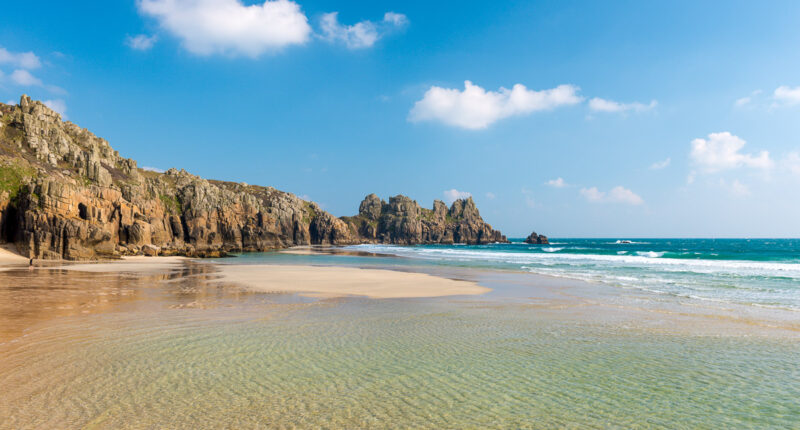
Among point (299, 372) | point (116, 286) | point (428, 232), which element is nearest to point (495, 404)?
point (299, 372)

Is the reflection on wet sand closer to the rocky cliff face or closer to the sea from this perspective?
the sea

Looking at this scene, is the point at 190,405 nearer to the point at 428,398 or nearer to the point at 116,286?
the point at 428,398

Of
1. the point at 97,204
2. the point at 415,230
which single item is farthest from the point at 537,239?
the point at 97,204

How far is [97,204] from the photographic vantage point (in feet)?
159

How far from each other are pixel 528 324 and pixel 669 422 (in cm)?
691

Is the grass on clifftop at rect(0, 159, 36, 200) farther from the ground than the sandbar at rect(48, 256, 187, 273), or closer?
farther from the ground

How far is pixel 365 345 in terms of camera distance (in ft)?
32.0

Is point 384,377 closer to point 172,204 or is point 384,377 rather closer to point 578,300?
point 578,300

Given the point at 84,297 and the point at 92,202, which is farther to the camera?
the point at 92,202

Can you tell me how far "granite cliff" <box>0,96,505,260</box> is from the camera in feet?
131

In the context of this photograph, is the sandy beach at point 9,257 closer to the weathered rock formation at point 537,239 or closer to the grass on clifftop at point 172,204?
the grass on clifftop at point 172,204

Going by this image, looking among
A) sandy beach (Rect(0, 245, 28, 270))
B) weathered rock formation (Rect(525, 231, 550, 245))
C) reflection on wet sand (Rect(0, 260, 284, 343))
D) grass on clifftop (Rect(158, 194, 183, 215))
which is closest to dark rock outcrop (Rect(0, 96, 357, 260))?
grass on clifftop (Rect(158, 194, 183, 215))

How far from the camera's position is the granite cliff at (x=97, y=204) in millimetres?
39938

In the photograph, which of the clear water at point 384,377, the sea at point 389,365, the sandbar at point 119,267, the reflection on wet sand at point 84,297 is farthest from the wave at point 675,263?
the reflection on wet sand at point 84,297
